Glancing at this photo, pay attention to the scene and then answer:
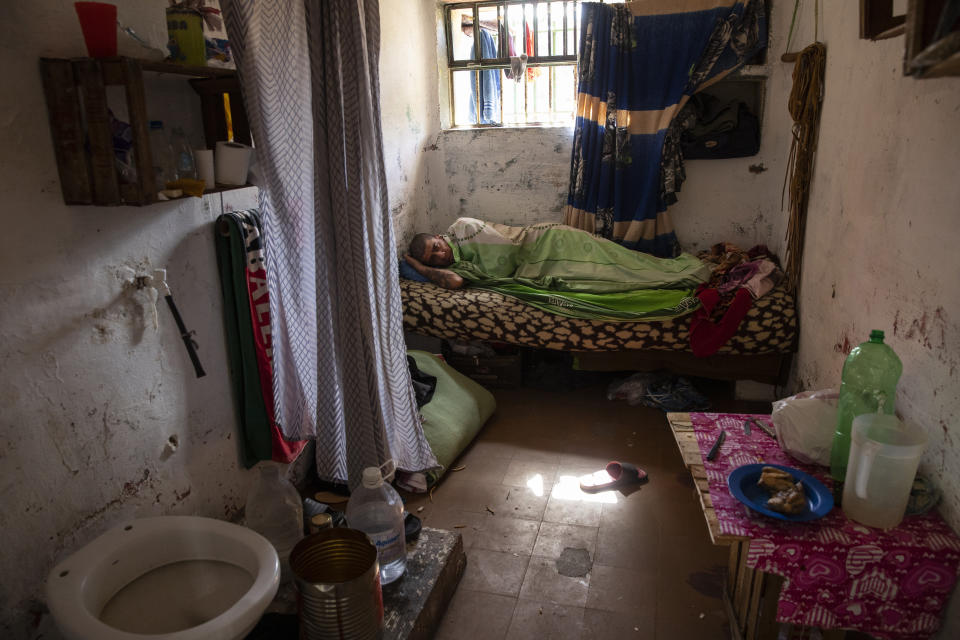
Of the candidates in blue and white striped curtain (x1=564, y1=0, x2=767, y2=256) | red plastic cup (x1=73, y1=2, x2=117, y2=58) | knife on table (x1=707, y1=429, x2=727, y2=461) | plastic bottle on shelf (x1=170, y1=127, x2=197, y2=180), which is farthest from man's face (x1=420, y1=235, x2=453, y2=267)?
red plastic cup (x1=73, y1=2, x2=117, y2=58)

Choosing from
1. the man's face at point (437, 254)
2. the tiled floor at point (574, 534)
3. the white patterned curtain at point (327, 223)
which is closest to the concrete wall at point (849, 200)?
the man's face at point (437, 254)

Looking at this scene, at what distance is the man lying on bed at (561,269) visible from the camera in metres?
3.42

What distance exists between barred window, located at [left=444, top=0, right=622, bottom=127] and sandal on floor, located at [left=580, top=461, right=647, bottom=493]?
255 cm

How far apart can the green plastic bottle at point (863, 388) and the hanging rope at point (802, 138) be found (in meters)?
1.56

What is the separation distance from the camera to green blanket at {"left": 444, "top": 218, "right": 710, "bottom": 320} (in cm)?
341

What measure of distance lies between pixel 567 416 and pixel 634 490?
0.76 m

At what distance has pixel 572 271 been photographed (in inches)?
149

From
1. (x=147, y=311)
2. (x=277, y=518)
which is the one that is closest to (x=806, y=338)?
(x=277, y=518)

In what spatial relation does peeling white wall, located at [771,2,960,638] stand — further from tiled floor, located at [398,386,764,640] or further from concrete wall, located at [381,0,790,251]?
concrete wall, located at [381,0,790,251]

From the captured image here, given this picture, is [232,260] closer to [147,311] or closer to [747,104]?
[147,311]

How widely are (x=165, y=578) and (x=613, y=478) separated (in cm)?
178

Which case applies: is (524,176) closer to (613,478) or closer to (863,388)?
(613,478)

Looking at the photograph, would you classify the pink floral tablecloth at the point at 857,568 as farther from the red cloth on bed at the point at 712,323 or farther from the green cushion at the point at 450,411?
the red cloth on bed at the point at 712,323

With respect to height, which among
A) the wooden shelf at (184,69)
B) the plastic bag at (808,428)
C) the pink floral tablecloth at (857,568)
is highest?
the wooden shelf at (184,69)
